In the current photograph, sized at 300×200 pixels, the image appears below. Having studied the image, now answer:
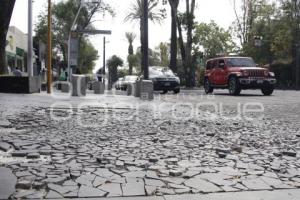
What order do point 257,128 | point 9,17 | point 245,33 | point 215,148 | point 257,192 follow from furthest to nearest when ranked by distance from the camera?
point 245,33, point 9,17, point 257,128, point 215,148, point 257,192

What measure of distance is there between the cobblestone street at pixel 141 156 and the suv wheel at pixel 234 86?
12305 mm

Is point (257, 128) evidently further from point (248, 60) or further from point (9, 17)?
point (248, 60)

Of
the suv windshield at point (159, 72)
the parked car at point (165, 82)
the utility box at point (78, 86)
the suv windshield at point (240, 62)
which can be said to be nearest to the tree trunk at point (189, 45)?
the suv windshield at point (159, 72)

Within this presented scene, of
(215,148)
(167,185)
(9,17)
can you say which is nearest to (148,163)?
(167,185)

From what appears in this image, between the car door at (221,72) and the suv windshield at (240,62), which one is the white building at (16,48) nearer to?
the car door at (221,72)

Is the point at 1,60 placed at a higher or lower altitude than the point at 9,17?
lower

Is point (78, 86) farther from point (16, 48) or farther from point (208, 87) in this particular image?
point (16, 48)

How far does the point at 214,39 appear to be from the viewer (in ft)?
230

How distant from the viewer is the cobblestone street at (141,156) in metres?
4.80

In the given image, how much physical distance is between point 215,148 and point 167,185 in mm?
2071

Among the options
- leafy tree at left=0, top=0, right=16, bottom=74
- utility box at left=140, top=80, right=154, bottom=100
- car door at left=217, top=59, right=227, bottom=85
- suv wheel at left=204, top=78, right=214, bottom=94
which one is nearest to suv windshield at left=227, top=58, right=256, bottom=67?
car door at left=217, top=59, right=227, bottom=85

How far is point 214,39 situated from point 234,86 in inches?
1904

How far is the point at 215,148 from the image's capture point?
6.79m

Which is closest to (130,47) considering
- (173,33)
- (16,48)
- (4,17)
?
(16,48)
